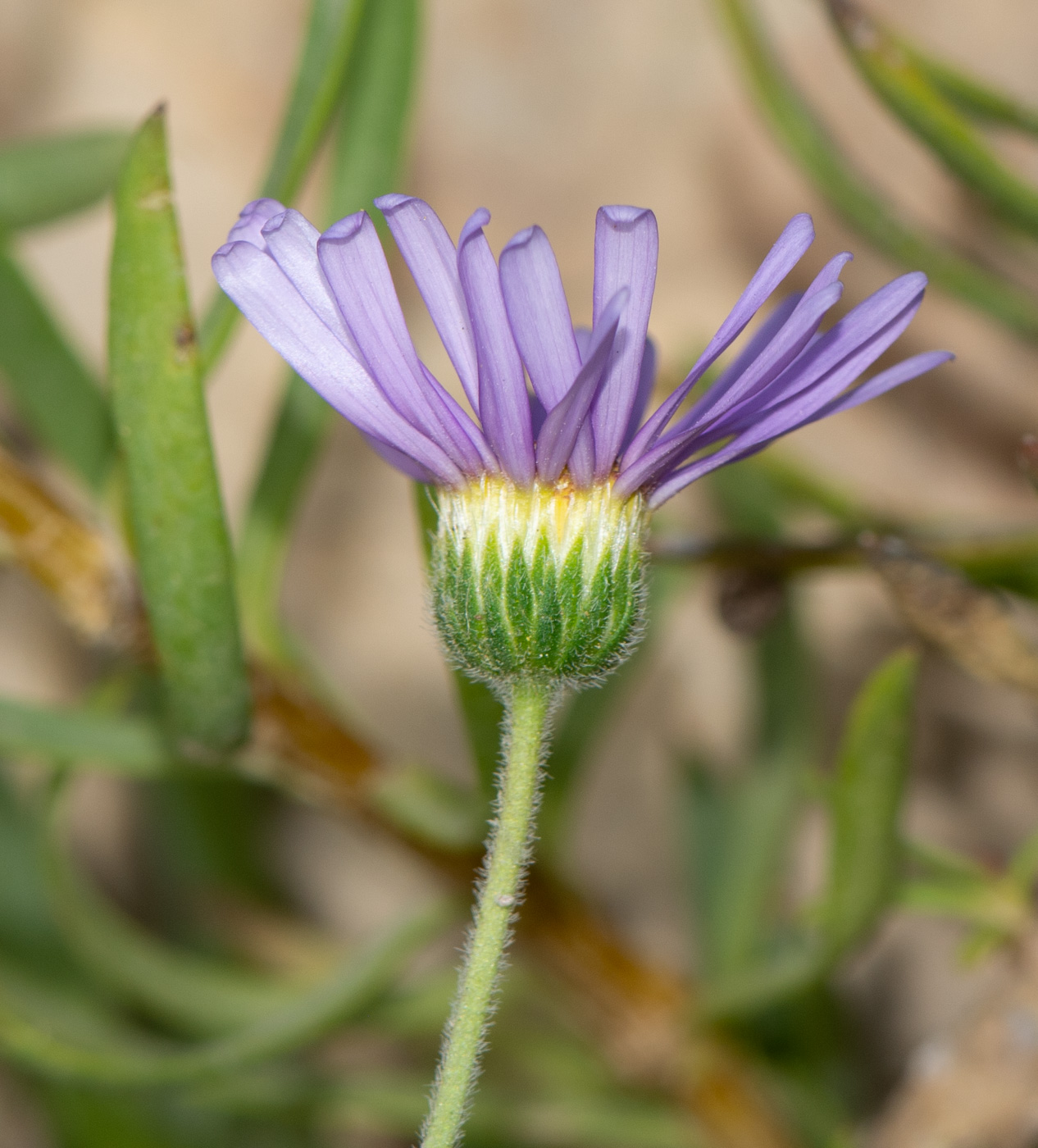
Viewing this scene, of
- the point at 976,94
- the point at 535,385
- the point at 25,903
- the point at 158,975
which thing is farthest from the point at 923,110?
the point at 25,903

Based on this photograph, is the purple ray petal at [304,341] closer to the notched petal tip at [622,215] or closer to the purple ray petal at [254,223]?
the purple ray petal at [254,223]

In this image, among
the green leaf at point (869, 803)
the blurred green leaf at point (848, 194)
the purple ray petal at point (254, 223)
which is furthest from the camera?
the blurred green leaf at point (848, 194)

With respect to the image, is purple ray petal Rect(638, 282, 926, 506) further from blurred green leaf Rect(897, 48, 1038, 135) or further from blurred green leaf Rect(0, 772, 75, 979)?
blurred green leaf Rect(0, 772, 75, 979)

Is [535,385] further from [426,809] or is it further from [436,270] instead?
[426,809]

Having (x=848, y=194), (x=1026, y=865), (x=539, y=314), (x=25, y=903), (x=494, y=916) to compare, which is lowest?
(x=494, y=916)

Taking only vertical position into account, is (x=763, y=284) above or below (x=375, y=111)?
below

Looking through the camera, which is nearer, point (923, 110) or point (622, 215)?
point (622, 215)

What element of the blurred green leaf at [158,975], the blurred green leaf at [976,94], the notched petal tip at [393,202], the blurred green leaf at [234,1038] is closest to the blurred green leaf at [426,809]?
the blurred green leaf at [234,1038]
